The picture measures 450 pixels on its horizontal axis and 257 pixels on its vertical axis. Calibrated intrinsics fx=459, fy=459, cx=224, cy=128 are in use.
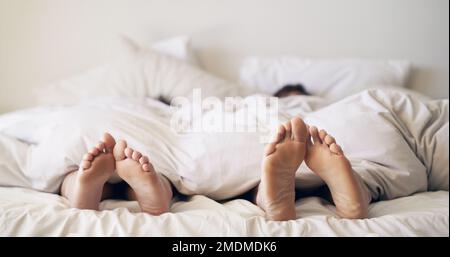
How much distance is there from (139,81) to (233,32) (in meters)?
0.46

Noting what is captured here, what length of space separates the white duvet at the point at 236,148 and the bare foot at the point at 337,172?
9 cm

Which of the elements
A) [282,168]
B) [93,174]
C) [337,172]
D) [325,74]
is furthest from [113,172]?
[325,74]

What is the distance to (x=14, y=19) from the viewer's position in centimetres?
181

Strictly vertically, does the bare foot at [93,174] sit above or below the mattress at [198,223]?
above

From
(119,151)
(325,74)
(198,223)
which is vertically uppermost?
(325,74)

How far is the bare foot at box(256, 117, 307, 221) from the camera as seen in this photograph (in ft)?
2.86

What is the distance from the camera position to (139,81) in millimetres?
1702

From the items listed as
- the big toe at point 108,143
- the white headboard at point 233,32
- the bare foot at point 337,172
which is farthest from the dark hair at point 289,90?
the big toe at point 108,143

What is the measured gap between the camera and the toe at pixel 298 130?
0.88 meters

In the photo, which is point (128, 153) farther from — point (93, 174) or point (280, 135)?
point (280, 135)

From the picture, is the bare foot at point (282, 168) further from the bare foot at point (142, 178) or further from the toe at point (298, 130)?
the bare foot at point (142, 178)

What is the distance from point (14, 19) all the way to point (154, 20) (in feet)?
1.79

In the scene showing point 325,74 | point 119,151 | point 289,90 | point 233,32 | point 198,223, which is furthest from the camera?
point 233,32
